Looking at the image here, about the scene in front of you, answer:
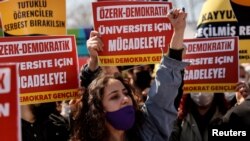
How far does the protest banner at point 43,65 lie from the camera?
3.97 metres

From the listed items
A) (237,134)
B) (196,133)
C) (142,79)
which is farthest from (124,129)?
(142,79)

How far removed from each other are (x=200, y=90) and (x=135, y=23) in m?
0.68

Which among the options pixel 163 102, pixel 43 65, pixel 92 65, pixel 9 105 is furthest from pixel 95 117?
pixel 9 105

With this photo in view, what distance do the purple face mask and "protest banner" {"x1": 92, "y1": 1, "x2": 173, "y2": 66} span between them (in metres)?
0.67

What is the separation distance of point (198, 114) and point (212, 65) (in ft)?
1.91

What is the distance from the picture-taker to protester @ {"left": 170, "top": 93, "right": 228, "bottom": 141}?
190 inches

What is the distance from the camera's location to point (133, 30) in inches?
163

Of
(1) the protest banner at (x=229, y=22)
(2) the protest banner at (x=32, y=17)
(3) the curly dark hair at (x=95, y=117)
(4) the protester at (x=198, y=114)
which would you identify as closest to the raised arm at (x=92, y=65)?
(3) the curly dark hair at (x=95, y=117)

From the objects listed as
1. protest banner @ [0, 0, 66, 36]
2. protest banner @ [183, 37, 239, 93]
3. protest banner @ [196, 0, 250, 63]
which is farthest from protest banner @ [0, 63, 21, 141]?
protest banner @ [196, 0, 250, 63]

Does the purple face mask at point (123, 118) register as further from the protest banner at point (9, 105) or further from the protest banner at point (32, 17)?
the protest banner at point (32, 17)

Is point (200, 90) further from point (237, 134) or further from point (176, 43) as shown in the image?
point (176, 43)

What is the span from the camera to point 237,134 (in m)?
3.92

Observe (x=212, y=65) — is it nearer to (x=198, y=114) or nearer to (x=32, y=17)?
(x=198, y=114)

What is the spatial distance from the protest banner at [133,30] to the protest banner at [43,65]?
0.78 ft
